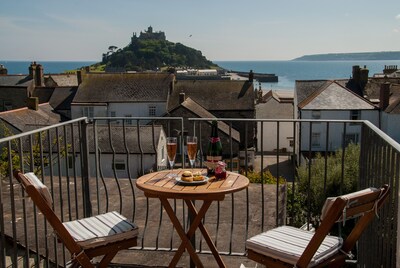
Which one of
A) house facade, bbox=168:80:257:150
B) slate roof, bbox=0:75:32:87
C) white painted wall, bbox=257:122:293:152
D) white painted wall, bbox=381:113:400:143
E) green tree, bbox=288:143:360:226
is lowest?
white painted wall, bbox=257:122:293:152

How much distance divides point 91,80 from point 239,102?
1523 cm

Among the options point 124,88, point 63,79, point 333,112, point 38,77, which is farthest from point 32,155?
point 63,79

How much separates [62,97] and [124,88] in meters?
6.31

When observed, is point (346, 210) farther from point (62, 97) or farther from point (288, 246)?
point (62, 97)

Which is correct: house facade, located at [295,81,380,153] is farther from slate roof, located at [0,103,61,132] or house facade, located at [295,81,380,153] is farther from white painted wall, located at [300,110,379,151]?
slate roof, located at [0,103,61,132]

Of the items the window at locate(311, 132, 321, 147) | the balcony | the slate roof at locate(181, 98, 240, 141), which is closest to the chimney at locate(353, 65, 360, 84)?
the window at locate(311, 132, 321, 147)

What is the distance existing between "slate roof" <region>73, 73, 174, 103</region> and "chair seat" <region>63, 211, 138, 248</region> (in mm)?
39821

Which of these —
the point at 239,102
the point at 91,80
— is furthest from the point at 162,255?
the point at 91,80

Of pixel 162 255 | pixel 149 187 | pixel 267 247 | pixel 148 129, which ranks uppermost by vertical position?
pixel 149 187

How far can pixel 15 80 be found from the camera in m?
53.7

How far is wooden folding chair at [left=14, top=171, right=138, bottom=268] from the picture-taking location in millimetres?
3115

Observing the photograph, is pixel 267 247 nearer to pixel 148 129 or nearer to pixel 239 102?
pixel 148 129

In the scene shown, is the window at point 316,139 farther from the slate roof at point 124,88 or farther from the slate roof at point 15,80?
the slate roof at point 15,80

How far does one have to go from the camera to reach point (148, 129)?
29922mm
